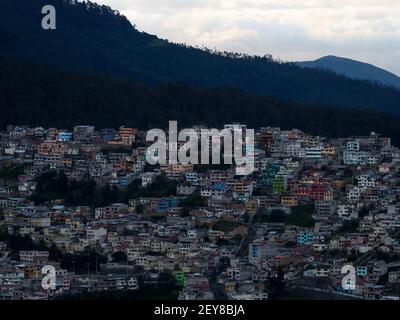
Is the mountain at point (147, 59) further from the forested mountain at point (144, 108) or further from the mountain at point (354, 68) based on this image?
the mountain at point (354, 68)

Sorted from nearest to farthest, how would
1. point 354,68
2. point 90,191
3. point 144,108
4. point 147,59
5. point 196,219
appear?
point 196,219
point 90,191
point 144,108
point 147,59
point 354,68

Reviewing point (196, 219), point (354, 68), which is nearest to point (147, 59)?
point (354, 68)

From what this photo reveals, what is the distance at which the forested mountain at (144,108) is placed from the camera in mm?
30047

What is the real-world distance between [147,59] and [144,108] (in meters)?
12.5

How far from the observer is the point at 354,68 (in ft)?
193

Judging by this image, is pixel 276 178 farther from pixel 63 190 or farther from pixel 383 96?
pixel 383 96

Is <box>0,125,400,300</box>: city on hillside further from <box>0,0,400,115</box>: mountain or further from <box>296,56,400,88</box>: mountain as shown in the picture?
<box>296,56,400,88</box>: mountain

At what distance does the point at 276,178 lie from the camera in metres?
24.0

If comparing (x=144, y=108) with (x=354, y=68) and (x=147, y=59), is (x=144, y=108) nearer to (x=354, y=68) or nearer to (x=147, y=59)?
(x=147, y=59)

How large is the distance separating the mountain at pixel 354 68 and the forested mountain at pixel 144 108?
25793 millimetres

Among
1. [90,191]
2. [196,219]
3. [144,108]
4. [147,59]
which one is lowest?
[196,219]

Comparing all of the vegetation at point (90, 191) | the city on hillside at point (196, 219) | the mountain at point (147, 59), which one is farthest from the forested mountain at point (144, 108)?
the mountain at point (147, 59)

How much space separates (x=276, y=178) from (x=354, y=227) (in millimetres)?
3931
